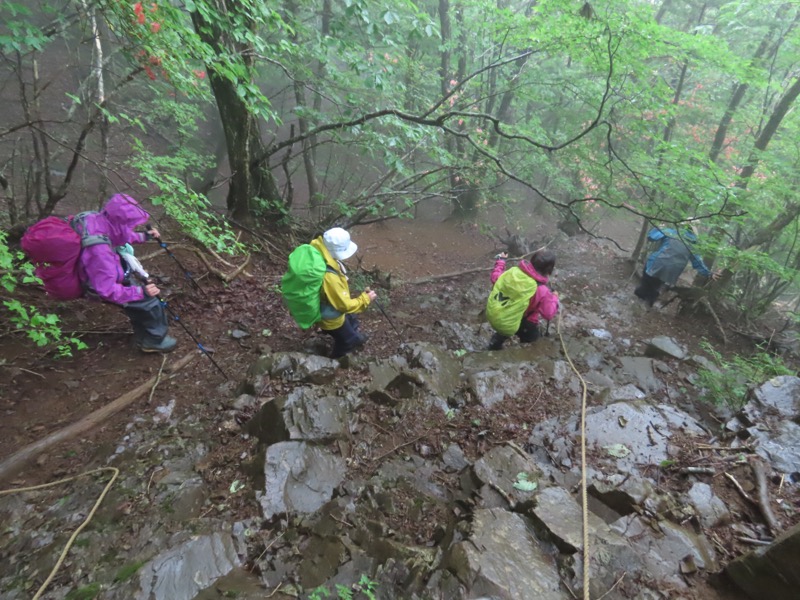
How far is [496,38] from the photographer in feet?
33.3

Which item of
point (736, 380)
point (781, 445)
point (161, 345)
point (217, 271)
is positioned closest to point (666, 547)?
point (781, 445)

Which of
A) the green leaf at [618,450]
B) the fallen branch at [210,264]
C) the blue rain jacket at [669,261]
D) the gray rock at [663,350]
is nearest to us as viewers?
the green leaf at [618,450]

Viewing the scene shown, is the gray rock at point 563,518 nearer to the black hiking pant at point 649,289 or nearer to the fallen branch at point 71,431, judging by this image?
the fallen branch at point 71,431

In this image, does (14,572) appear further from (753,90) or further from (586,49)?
(753,90)

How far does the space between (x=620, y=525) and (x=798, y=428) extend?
262 centimetres

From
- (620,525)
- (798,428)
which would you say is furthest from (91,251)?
(798,428)

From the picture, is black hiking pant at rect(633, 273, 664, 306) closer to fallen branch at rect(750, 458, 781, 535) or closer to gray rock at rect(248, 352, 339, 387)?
fallen branch at rect(750, 458, 781, 535)

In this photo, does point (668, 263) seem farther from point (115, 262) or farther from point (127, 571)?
point (127, 571)

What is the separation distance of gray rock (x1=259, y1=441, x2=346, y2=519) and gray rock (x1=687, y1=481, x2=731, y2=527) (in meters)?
3.12

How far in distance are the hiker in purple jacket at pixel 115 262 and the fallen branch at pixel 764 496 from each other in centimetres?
644

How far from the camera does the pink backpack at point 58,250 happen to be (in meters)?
3.92

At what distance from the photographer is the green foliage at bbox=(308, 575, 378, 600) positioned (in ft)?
8.11

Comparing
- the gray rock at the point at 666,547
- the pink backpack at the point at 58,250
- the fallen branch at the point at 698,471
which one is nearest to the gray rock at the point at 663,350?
the fallen branch at the point at 698,471

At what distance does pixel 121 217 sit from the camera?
4348 mm
